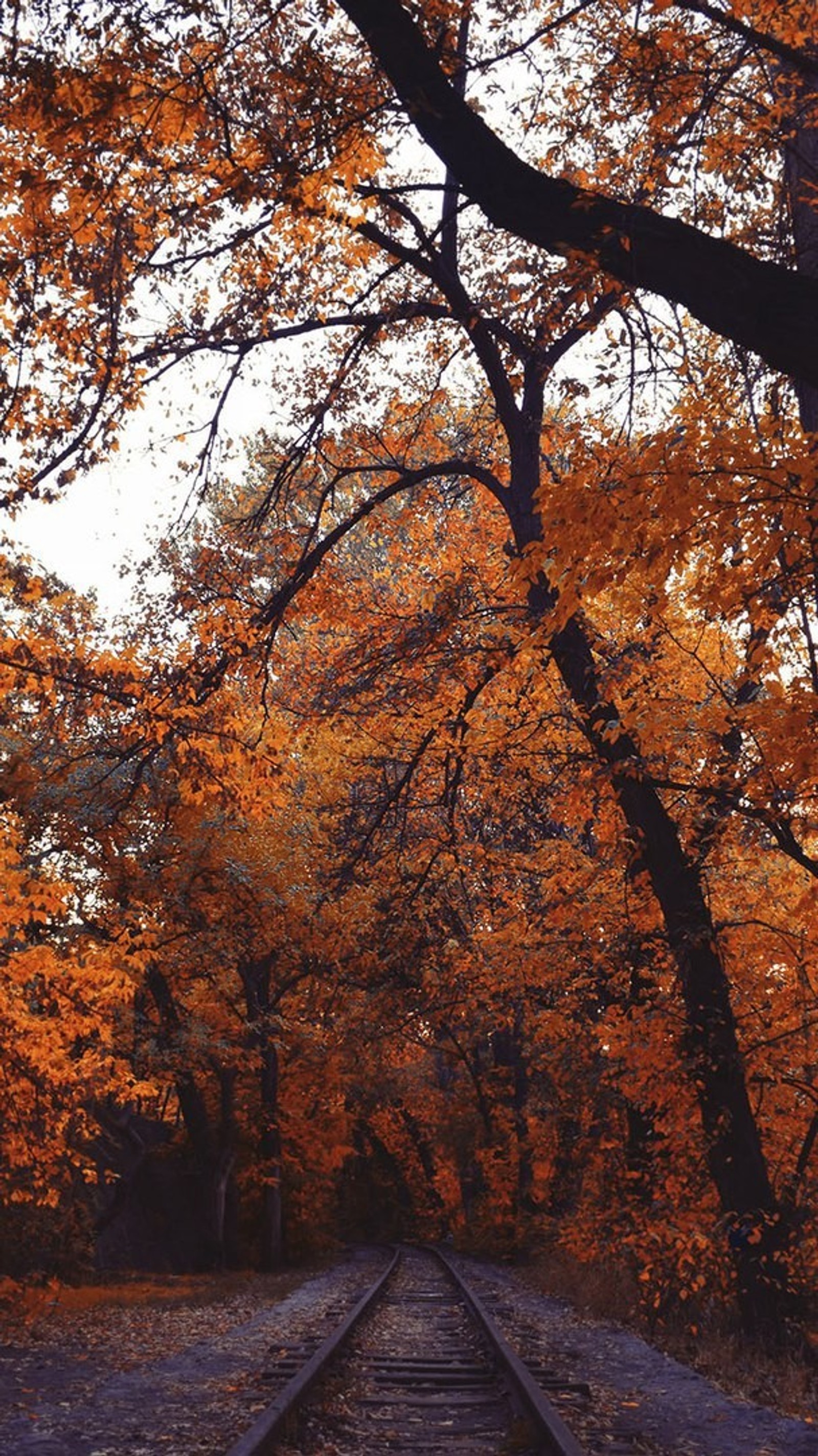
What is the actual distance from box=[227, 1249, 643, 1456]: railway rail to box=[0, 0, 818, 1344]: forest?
1.82m

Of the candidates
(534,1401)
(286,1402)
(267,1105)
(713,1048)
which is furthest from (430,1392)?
(267,1105)

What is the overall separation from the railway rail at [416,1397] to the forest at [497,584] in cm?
182

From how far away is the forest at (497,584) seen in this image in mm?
5945

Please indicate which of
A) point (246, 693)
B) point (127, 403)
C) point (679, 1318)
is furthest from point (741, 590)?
point (246, 693)

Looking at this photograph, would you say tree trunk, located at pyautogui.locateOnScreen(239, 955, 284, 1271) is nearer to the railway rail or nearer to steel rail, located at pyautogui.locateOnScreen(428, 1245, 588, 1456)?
the railway rail

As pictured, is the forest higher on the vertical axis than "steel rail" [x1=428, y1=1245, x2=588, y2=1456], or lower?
higher

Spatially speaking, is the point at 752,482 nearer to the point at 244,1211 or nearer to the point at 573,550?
the point at 573,550

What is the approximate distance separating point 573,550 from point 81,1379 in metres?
8.23

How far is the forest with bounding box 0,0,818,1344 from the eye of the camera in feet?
19.5

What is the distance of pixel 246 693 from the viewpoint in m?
16.2

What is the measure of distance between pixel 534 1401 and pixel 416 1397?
1.62 m

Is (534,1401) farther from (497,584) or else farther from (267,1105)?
(267,1105)

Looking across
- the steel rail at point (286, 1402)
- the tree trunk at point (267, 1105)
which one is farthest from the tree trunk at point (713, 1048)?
the tree trunk at point (267, 1105)

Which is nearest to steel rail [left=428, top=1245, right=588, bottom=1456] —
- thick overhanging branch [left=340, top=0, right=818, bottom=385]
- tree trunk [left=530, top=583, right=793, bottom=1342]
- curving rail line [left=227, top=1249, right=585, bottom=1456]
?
curving rail line [left=227, top=1249, right=585, bottom=1456]
